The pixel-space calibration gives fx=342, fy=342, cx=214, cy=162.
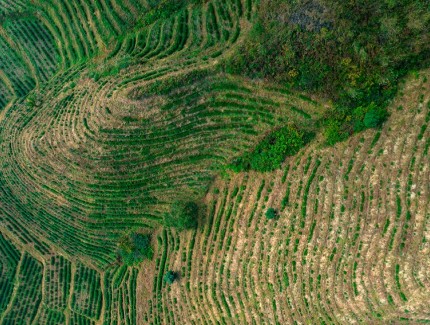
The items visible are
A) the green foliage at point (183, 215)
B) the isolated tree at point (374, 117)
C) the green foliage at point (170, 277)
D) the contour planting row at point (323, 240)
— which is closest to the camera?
the contour planting row at point (323, 240)

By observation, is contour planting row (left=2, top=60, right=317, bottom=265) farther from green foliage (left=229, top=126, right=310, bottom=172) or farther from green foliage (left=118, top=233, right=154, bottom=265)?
green foliage (left=118, top=233, right=154, bottom=265)

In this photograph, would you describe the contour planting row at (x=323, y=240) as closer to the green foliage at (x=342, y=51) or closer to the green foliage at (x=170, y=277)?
the green foliage at (x=170, y=277)

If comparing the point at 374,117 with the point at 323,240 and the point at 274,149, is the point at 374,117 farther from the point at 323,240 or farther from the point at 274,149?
the point at 323,240

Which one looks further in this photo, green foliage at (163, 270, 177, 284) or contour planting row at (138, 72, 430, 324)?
green foliage at (163, 270, 177, 284)

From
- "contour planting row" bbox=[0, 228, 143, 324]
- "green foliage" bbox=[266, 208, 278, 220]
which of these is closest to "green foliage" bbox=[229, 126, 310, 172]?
"green foliage" bbox=[266, 208, 278, 220]

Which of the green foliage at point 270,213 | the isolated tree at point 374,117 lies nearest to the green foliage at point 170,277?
the green foliage at point 270,213
